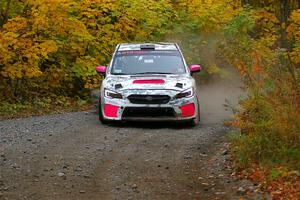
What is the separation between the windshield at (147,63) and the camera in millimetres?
13312

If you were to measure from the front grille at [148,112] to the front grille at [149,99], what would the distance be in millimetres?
152

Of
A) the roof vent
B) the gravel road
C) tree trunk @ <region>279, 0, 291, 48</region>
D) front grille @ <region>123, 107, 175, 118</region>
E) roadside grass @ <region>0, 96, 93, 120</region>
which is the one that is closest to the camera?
the gravel road

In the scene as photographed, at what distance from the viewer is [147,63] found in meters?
13.6

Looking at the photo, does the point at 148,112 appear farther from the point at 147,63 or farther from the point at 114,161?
the point at 114,161

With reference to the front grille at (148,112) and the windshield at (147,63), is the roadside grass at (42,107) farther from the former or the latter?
the front grille at (148,112)

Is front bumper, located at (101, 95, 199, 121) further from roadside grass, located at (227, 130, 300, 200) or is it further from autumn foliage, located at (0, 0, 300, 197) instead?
roadside grass, located at (227, 130, 300, 200)

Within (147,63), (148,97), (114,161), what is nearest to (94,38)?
(147,63)

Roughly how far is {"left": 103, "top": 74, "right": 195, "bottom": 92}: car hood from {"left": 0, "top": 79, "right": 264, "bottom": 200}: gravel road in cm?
86

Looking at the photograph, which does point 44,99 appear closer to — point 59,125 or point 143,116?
point 59,125

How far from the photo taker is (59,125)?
41.9 ft

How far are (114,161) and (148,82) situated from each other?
12.1 ft

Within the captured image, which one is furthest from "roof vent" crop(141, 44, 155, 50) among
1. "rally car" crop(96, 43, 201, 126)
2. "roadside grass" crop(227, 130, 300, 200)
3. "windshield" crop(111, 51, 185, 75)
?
"roadside grass" crop(227, 130, 300, 200)

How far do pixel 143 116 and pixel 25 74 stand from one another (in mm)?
5713

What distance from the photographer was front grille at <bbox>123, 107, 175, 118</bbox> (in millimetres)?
12188
